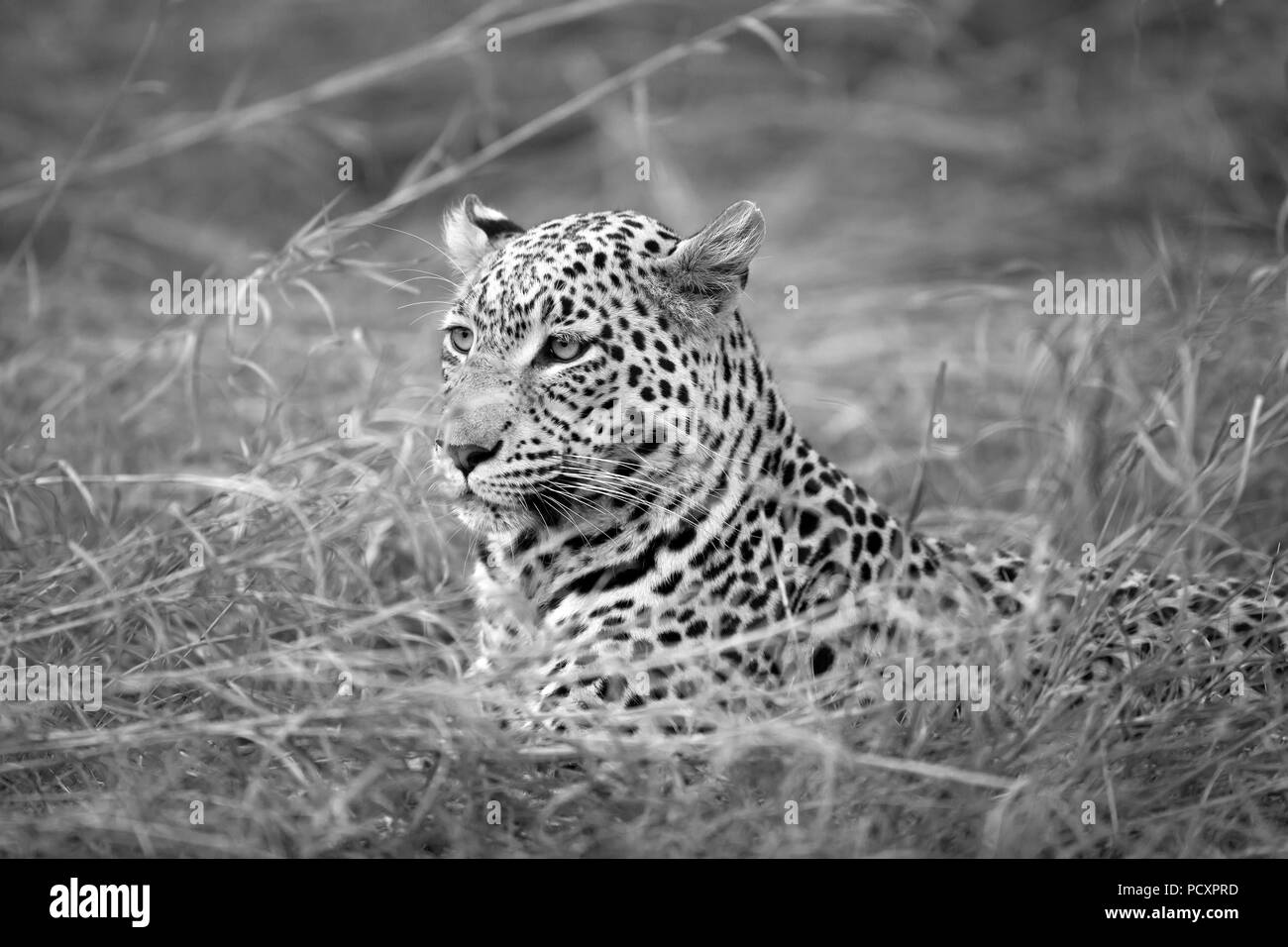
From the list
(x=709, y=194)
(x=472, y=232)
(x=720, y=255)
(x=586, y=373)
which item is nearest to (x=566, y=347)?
(x=586, y=373)

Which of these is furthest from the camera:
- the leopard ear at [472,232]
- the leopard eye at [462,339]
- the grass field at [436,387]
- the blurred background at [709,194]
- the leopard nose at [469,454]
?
→ the blurred background at [709,194]

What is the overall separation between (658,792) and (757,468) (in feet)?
3.81

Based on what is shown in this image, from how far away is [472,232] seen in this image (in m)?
5.48

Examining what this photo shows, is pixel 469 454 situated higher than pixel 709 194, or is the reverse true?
pixel 709 194

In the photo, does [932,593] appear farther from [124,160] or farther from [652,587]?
[124,160]

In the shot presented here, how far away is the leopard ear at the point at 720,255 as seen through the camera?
4.86m

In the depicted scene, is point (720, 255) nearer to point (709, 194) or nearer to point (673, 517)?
point (673, 517)

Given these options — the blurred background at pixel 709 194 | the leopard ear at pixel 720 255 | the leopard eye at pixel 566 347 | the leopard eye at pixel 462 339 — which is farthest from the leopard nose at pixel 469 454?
the blurred background at pixel 709 194

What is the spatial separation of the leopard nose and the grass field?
42 cm

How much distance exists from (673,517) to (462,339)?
994mm

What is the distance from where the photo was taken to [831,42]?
604 inches

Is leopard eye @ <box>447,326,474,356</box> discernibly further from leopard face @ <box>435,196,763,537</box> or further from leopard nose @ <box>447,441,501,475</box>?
leopard nose @ <box>447,441,501,475</box>

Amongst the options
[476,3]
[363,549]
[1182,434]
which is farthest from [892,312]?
[476,3]

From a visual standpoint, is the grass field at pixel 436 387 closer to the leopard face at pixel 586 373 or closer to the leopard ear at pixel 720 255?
the leopard face at pixel 586 373
